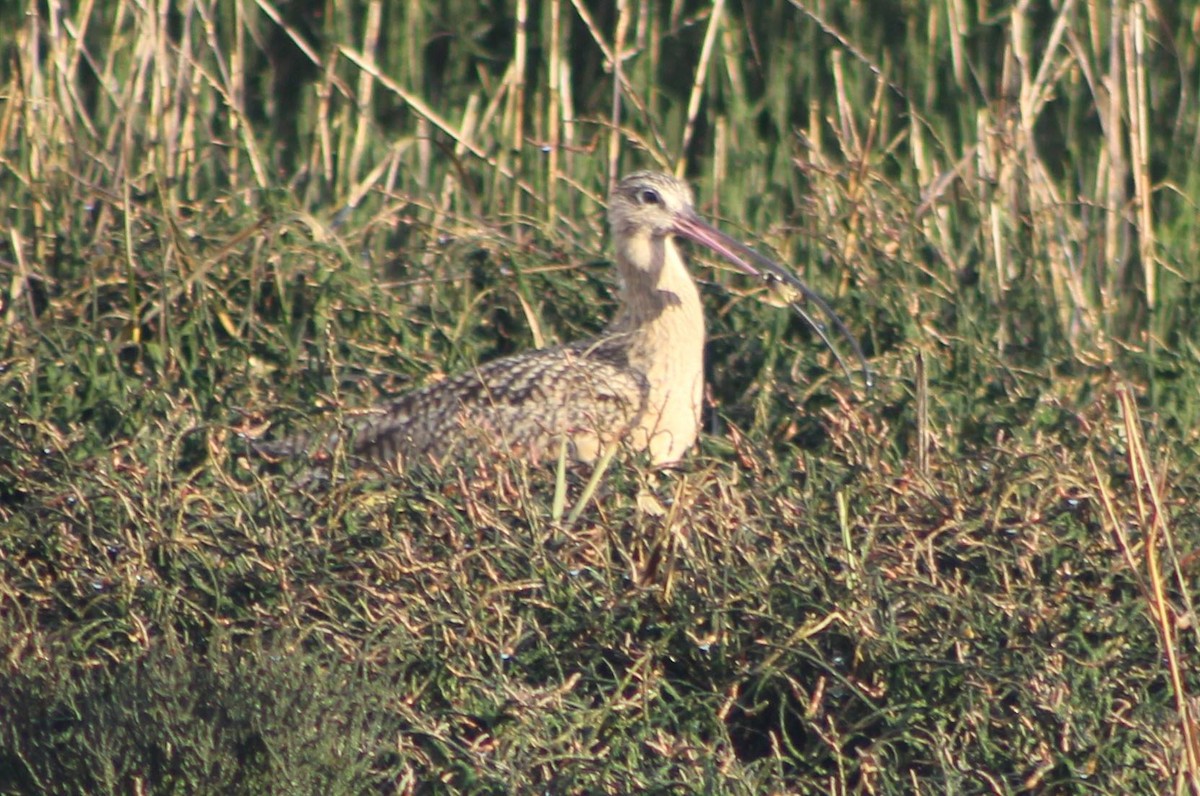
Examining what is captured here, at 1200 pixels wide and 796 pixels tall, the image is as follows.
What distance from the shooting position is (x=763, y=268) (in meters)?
6.13

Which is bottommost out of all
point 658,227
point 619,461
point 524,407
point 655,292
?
point 524,407

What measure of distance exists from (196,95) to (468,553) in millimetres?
3364

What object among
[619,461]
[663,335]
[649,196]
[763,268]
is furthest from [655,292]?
[619,461]

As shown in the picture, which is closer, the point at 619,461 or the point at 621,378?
the point at 619,461

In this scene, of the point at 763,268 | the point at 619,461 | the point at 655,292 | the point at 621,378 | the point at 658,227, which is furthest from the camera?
the point at 763,268

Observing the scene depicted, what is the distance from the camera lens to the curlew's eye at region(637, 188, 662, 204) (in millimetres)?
5996

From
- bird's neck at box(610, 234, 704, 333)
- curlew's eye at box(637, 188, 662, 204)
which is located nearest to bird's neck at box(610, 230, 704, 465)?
bird's neck at box(610, 234, 704, 333)

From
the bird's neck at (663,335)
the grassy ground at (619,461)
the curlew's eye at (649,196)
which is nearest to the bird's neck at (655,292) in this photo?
the bird's neck at (663,335)

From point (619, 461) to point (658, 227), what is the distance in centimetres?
142

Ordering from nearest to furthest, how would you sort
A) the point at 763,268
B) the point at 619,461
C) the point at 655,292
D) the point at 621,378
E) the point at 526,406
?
the point at 619,461 < the point at 526,406 < the point at 621,378 < the point at 655,292 < the point at 763,268

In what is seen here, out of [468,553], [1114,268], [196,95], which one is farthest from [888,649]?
[196,95]

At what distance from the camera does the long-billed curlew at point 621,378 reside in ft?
17.6

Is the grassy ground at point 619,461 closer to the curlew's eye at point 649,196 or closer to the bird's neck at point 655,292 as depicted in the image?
the bird's neck at point 655,292

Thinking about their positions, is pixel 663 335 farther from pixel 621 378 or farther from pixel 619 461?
pixel 619 461
